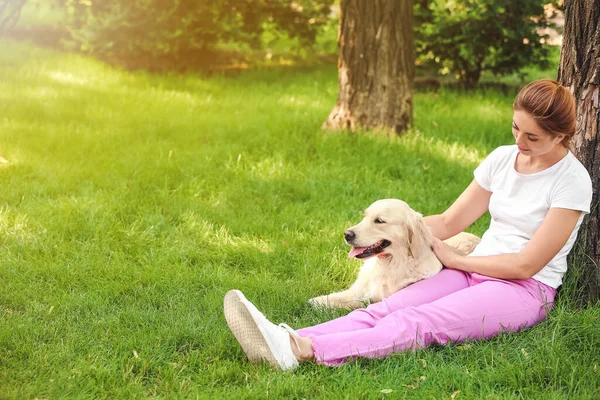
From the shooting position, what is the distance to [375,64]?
265 inches

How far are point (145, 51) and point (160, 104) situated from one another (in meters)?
2.16

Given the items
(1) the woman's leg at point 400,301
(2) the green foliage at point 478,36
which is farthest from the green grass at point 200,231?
(2) the green foliage at point 478,36

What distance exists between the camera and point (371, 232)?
145 inches

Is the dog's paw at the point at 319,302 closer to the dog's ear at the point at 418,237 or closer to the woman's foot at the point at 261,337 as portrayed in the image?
the dog's ear at the point at 418,237

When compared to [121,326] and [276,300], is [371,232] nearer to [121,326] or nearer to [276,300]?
[276,300]

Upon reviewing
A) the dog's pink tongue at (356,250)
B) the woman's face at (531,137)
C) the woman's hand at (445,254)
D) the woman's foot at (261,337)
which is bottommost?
the woman's foot at (261,337)

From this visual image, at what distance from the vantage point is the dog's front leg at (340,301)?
3873mm

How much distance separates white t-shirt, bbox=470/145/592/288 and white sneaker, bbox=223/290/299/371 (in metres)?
1.23

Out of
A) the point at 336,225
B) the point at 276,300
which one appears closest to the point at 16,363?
the point at 276,300

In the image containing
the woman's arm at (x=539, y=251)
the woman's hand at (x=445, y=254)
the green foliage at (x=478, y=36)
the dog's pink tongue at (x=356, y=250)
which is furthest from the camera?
the green foliage at (x=478, y=36)

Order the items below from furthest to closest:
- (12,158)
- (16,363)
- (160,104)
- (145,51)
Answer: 1. (145,51)
2. (160,104)
3. (12,158)
4. (16,363)

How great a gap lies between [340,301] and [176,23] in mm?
6621

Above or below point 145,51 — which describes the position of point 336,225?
below

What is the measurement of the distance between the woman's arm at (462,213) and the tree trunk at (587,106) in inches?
21.7
